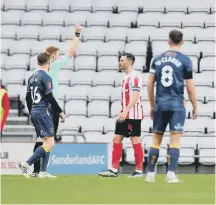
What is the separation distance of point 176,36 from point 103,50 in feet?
36.0

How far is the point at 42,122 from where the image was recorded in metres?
11.4

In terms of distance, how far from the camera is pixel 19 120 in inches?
711

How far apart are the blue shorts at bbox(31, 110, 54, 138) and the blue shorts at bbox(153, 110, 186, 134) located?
82.1 inches

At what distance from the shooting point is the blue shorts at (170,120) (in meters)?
9.76

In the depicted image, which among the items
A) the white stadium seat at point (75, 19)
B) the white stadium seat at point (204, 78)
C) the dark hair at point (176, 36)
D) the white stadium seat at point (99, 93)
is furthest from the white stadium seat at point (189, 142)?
the dark hair at point (176, 36)

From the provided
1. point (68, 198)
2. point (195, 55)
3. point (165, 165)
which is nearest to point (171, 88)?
point (68, 198)

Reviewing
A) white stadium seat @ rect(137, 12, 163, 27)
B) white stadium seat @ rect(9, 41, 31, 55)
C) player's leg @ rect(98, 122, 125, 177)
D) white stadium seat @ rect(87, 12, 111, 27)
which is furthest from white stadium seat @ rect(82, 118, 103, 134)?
player's leg @ rect(98, 122, 125, 177)

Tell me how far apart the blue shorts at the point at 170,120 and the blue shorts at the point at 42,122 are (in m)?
2.09

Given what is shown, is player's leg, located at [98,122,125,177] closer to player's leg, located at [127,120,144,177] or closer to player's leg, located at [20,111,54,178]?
player's leg, located at [127,120,144,177]

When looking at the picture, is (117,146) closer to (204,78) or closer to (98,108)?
(98,108)

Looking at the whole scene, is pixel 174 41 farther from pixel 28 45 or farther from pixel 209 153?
pixel 28 45

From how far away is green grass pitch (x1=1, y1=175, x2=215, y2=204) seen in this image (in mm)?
7804

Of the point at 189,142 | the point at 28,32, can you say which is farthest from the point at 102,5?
the point at 189,142

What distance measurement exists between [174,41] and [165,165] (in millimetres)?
7832
